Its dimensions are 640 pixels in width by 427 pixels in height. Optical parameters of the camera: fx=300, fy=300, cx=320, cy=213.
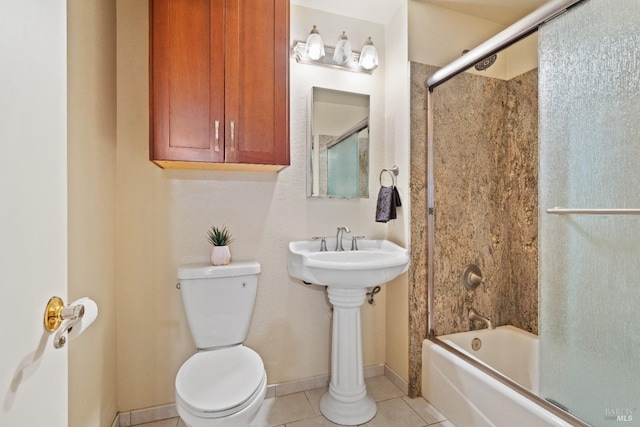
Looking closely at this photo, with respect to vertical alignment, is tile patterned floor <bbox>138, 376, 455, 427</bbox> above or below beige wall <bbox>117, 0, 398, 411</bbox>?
below

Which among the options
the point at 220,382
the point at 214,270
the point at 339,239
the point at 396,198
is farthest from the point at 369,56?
the point at 220,382

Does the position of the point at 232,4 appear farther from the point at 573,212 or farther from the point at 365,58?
the point at 573,212

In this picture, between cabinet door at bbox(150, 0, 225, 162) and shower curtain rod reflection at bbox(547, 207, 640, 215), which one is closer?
shower curtain rod reflection at bbox(547, 207, 640, 215)

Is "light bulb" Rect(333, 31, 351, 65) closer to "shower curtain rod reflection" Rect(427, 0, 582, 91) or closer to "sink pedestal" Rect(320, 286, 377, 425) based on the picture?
"shower curtain rod reflection" Rect(427, 0, 582, 91)

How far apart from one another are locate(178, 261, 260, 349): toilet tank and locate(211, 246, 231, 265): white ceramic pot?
0.03m

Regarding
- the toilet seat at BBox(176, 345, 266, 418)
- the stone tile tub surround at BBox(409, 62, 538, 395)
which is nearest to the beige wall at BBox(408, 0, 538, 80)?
the stone tile tub surround at BBox(409, 62, 538, 395)

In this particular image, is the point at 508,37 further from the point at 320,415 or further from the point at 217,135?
the point at 320,415

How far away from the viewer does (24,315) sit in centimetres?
47

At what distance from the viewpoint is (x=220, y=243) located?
1.67m

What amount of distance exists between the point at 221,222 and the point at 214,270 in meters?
0.31

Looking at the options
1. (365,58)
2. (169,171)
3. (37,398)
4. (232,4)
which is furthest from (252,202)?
(37,398)

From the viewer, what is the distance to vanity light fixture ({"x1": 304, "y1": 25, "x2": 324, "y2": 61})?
178 cm

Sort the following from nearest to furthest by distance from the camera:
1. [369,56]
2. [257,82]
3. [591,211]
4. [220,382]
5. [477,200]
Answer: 1. [591,211]
2. [220,382]
3. [257,82]
4. [369,56]
5. [477,200]

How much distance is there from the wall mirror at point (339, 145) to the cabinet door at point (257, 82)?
0.36 metres
